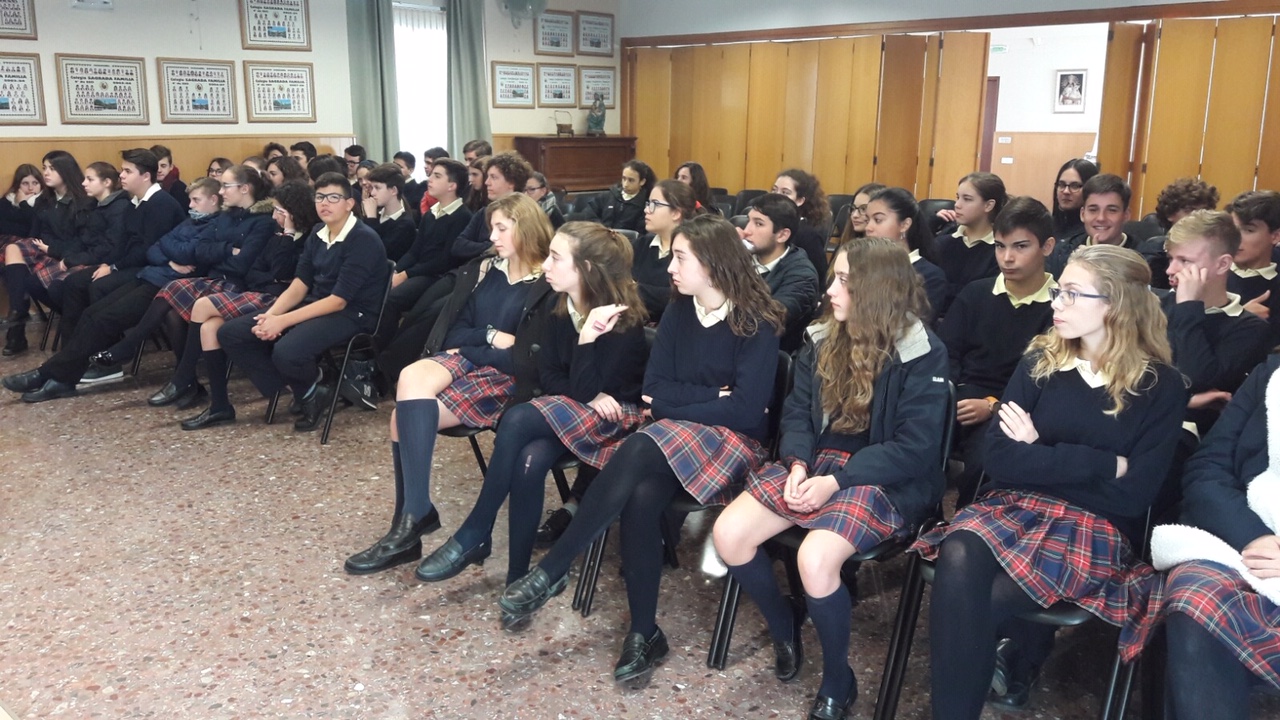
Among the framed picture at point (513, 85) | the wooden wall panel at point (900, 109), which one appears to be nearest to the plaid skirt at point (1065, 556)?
the wooden wall panel at point (900, 109)

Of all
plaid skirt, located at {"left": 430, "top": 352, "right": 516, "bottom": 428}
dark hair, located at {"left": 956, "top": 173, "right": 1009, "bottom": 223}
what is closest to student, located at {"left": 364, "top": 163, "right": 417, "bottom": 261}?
plaid skirt, located at {"left": 430, "top": 352, "right": 516, "bottom": 428}

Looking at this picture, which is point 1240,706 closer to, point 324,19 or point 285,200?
point 285,200

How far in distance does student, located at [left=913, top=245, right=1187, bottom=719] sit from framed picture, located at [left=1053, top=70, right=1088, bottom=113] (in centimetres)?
917

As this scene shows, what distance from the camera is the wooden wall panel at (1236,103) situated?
22.0 ft

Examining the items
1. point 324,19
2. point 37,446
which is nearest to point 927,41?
point 324,19

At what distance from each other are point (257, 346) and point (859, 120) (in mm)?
6060

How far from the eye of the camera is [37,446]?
14.0 ft

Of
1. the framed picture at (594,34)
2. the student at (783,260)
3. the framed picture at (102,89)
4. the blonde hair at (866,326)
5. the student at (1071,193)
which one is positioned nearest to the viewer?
the blonde hair at (866,326)

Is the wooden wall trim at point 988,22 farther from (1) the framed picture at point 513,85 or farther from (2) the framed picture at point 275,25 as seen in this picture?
(2) the framed picture at point 275,25

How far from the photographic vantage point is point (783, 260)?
3.71 meters

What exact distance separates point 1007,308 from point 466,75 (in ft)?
24.3

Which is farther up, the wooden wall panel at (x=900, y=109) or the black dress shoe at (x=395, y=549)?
the wooden wall panel at (x=900, y=109)

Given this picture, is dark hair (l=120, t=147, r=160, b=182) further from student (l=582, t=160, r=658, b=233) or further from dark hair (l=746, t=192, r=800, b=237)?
dark hair (l=746, t=192, r=800, b=237)

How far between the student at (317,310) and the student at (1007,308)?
2570mm
